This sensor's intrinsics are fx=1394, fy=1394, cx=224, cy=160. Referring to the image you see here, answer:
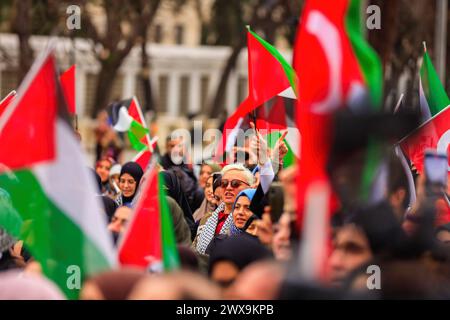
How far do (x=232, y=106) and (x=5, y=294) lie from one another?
5923cm

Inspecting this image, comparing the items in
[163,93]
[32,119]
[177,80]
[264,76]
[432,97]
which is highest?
[32,119]

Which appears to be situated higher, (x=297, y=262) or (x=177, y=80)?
(x=297, y=262)

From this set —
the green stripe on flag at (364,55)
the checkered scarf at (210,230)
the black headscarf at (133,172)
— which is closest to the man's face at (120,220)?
the checkered scarf at (210,230)

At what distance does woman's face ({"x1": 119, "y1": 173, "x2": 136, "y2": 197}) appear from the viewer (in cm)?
1087

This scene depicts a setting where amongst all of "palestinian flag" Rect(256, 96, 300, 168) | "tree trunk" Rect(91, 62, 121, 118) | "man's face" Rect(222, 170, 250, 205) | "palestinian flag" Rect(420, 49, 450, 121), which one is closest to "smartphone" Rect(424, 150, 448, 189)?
"palestinian flag" Rect(256, 96, 300, 168)

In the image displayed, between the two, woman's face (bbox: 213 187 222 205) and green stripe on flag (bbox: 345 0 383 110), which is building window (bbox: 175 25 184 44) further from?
green stripe on flag (bbox: 345 0 383 110)

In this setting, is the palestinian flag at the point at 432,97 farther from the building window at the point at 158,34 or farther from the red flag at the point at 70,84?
the building window at the point at 158,34

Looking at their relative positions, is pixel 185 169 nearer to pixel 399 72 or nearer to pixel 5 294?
pixel 5 294

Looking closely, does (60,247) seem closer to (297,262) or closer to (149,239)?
(149,239)

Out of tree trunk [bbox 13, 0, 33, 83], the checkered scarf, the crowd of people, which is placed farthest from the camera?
tree trunk [bbox 13, 0, 33, 83]

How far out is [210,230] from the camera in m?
9.59

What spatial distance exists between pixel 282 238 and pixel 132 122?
922cm

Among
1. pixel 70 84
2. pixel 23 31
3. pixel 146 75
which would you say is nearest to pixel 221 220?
pixel 70 84

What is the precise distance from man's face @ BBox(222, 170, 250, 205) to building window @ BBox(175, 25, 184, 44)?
231 ft
